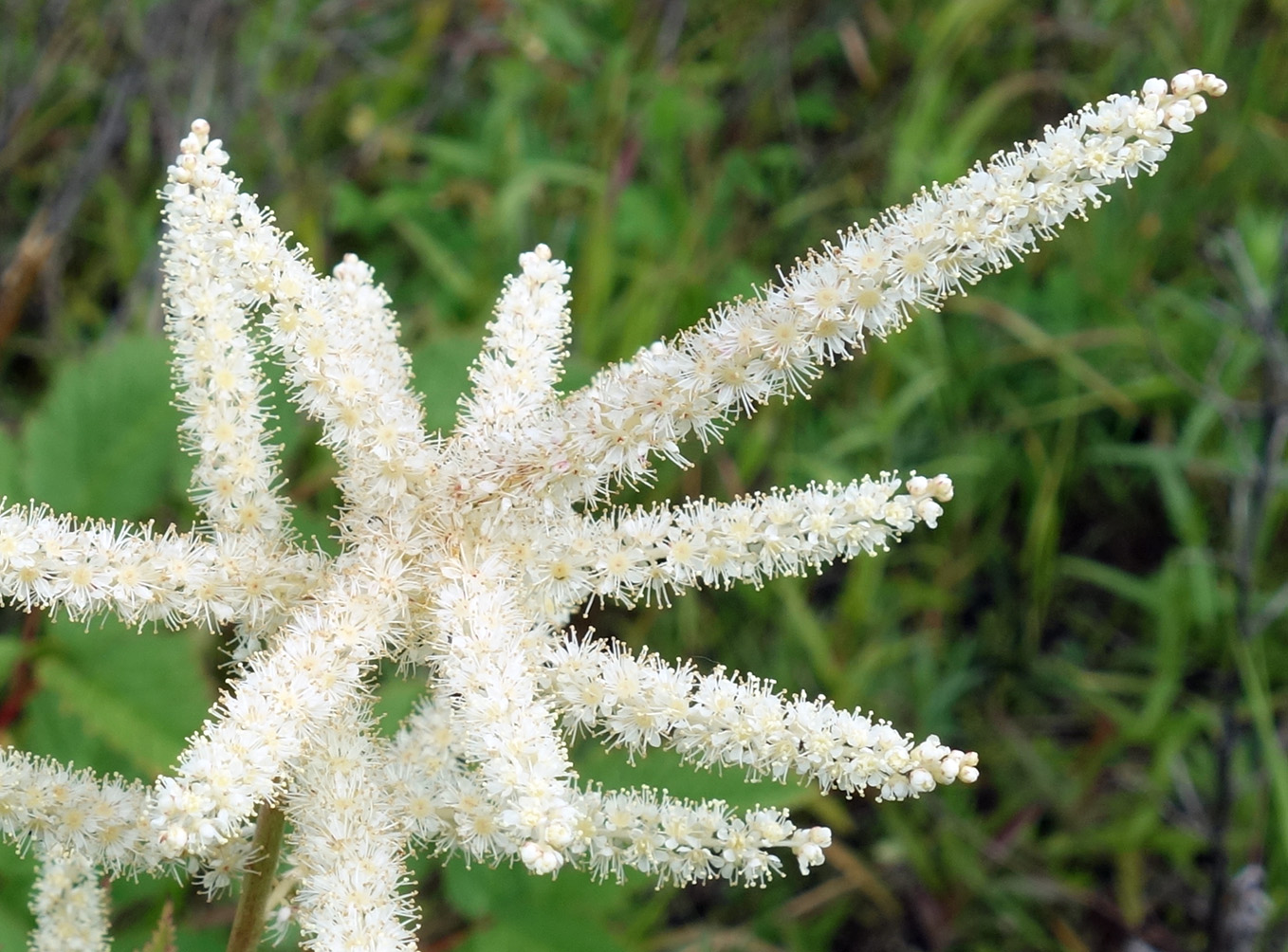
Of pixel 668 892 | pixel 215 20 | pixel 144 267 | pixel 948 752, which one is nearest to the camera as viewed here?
pixel 948 752

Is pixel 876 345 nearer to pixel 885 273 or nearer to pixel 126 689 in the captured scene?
pixel 126 689

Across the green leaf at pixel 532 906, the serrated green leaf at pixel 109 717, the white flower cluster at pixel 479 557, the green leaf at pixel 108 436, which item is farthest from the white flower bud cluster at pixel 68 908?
the green leaf at pixel 108 436

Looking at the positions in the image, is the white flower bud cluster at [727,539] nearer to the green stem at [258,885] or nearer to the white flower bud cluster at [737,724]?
the white flower bud cluster at [737,724]

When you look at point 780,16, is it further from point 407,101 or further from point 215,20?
point 215,20

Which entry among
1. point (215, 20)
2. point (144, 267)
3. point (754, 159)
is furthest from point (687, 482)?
point (215, 20)

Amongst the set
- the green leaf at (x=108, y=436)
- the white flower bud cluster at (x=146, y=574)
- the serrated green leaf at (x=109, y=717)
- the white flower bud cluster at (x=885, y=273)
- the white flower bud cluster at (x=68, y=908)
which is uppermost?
the green leaf at (x=108, y=436)

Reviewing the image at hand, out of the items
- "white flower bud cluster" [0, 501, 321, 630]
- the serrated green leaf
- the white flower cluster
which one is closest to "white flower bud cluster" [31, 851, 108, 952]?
the white flower cluster
